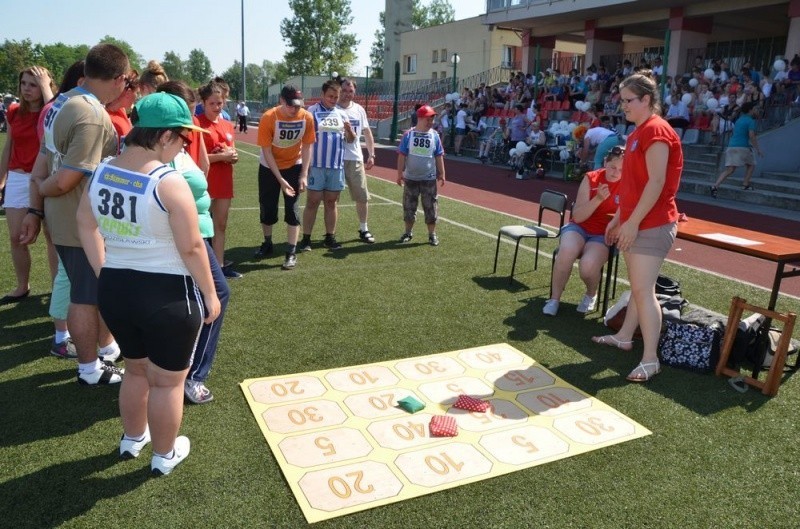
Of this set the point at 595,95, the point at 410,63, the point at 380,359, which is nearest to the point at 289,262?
the point at 380,359

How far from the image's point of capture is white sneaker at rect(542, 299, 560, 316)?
5449mm

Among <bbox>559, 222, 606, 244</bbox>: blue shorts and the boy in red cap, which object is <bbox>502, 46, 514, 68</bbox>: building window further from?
<bbox>559, 222, 606, 244</bbox>: blue shorts

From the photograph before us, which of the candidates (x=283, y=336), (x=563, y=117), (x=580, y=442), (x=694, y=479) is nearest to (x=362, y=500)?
(x=580, y=442)

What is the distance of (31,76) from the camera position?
4.62 metres

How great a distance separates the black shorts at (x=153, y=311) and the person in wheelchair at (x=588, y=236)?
12.0 feet

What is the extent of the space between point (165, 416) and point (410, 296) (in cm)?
333

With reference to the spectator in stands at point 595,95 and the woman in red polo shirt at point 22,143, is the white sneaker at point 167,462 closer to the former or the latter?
the woman in red polo shirt at point 22,143

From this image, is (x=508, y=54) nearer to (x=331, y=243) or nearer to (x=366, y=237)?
(x=366, y=237)

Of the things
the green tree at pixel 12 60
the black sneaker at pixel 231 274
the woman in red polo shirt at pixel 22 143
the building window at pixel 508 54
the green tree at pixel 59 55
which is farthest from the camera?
the green tree at pixel 59 55

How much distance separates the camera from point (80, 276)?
3.53m

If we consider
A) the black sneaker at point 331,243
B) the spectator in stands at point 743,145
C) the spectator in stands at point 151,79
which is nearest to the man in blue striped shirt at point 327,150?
the black sneaker at point 331,243

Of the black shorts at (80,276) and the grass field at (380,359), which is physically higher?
the black shorts at (80,276)

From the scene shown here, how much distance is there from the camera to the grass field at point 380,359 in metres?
2.74

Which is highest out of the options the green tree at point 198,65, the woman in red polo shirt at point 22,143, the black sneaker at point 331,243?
the green tree at point 198,65
